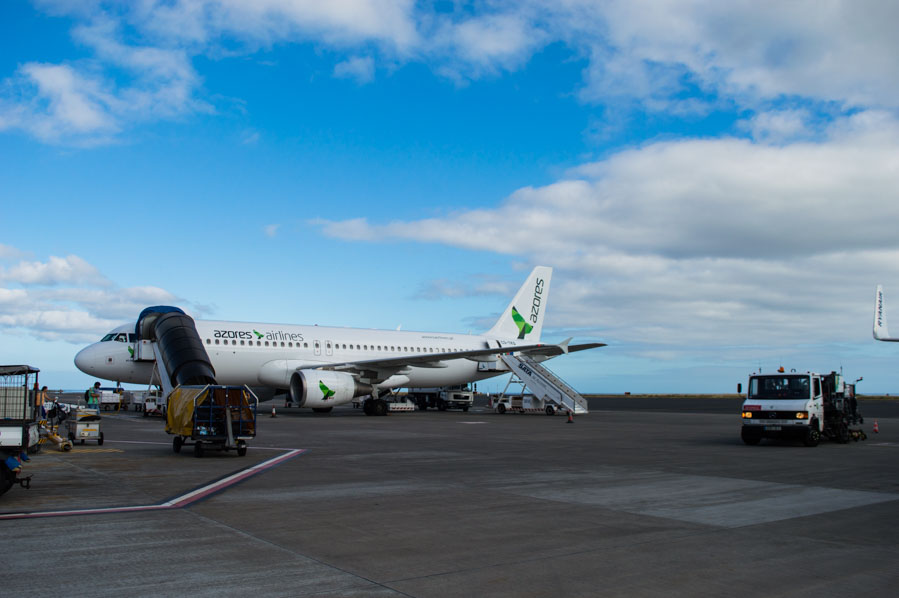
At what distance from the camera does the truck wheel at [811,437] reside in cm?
1795

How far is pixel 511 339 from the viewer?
137 ft

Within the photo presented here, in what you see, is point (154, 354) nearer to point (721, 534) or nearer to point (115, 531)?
point (115, 531)

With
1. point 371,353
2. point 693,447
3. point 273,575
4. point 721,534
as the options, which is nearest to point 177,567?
point 273,575

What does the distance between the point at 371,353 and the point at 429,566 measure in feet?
94.2

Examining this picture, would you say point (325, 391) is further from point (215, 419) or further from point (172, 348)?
point (215, 419)

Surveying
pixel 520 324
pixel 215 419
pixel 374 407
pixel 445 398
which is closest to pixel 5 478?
pixel 215 419

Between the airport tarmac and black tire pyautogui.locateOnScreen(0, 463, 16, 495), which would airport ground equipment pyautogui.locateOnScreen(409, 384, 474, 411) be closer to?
the airport tarmac

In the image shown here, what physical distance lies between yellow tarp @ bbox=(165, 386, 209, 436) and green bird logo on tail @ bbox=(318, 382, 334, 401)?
41.3ft

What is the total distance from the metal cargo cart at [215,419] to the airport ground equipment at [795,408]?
12532mm

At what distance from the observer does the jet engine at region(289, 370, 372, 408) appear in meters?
28.4

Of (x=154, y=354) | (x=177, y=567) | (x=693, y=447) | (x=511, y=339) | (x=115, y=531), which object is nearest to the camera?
(x=177, y=567)

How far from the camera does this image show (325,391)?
2875 centimetres

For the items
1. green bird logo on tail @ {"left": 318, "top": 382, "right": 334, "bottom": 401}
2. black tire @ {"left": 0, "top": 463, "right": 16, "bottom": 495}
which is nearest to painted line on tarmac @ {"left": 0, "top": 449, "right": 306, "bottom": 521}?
black tire @ {"left": 0, "top": 463, "right": 16, "bottom": 495}

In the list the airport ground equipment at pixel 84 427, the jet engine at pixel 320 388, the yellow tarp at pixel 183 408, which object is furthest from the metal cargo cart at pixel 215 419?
the jet engine at pixel 320 388
